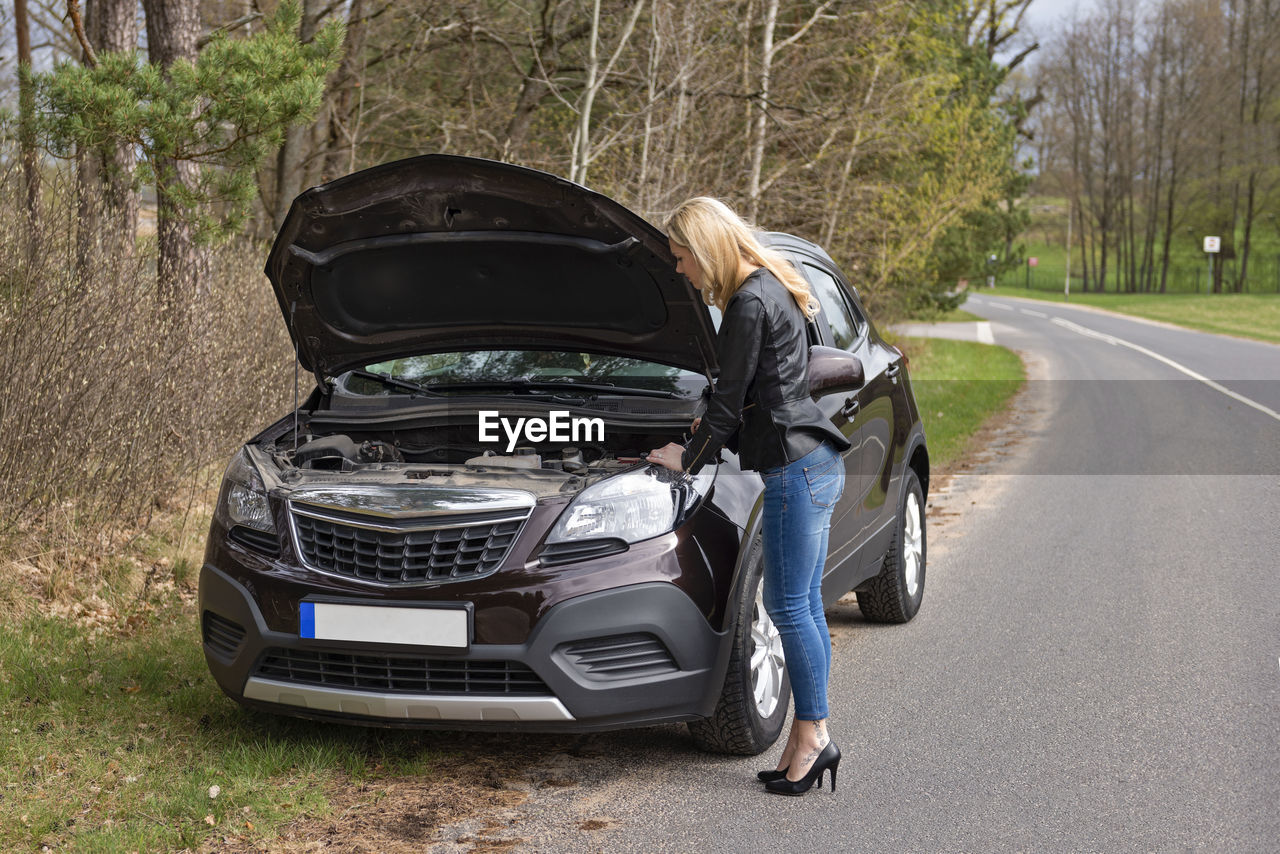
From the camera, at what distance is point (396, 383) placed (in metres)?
5.18

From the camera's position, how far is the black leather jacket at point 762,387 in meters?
3.71

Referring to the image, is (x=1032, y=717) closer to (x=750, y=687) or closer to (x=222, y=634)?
(x=750, y=687)

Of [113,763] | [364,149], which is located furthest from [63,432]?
[364,149]

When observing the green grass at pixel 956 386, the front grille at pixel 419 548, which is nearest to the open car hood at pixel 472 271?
the front grille at pixel 419 548

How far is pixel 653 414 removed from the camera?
4562 mm

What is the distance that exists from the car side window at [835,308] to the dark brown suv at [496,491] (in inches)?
1.3

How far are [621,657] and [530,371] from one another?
1.70m

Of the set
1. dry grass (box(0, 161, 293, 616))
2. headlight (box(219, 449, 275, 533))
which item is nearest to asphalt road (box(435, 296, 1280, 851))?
headlight (box(219, 449, 275, 533))

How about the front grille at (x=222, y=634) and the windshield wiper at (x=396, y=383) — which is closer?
the front grille at (x=222, y=634)

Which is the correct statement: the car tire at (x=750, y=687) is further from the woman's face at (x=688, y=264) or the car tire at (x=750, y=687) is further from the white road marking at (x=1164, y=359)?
the white road marking at (x=1164, y=359)

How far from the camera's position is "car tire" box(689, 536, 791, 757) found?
4.07 meters

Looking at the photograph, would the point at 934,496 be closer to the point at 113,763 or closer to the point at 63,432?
the point at 63,432

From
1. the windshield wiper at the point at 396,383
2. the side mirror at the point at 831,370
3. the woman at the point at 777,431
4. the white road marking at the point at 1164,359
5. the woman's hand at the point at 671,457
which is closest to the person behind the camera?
the woman at the point at 777,431

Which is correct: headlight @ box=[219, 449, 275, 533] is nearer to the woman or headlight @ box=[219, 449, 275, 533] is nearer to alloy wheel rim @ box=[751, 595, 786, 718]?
the woman
